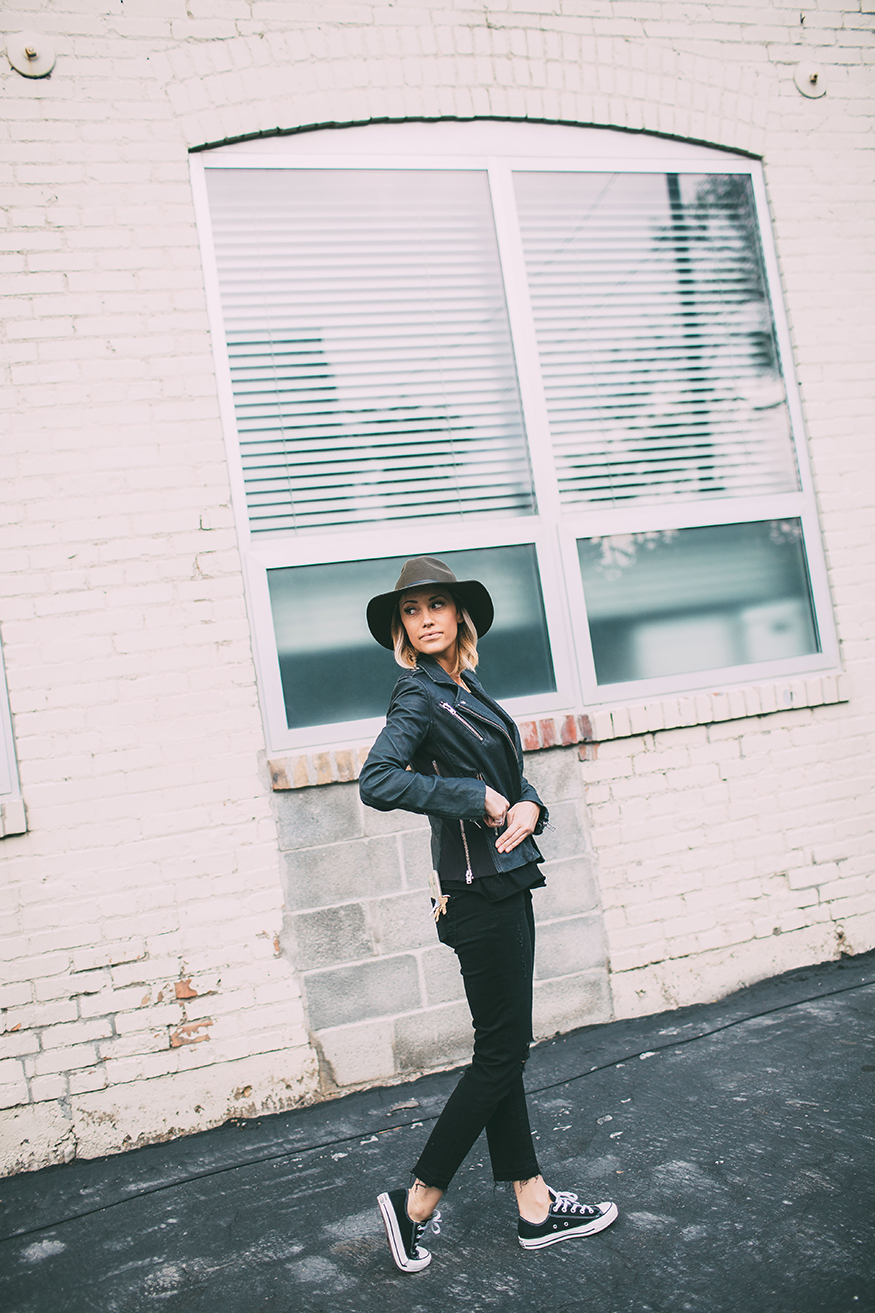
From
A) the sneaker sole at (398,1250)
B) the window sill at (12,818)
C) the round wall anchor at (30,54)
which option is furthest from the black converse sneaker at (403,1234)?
the round wall anchor at (30,54)

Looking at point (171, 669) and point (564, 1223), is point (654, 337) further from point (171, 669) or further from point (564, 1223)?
point (564, 1223)

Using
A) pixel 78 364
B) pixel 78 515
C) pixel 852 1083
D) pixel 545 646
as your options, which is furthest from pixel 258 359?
pixel 852 1083

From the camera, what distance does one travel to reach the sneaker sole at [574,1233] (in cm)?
233

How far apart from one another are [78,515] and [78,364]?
59 cm

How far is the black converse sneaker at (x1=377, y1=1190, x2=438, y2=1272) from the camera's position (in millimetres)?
2285

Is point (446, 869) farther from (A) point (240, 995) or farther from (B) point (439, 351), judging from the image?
(B) point (439, 351)

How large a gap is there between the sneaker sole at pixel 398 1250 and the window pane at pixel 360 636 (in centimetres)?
178

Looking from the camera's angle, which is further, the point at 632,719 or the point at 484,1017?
the point at 632,719

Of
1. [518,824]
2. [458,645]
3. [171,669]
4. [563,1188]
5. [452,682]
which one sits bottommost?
[563,1188]

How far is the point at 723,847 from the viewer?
3.92m

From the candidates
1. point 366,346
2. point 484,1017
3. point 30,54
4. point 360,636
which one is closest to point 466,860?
point 484,1017

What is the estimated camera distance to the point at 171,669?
339cm

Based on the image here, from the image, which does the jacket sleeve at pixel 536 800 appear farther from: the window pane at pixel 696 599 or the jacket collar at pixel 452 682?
the window pane at pixel 696 599

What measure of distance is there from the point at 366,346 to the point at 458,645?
1.87 m
